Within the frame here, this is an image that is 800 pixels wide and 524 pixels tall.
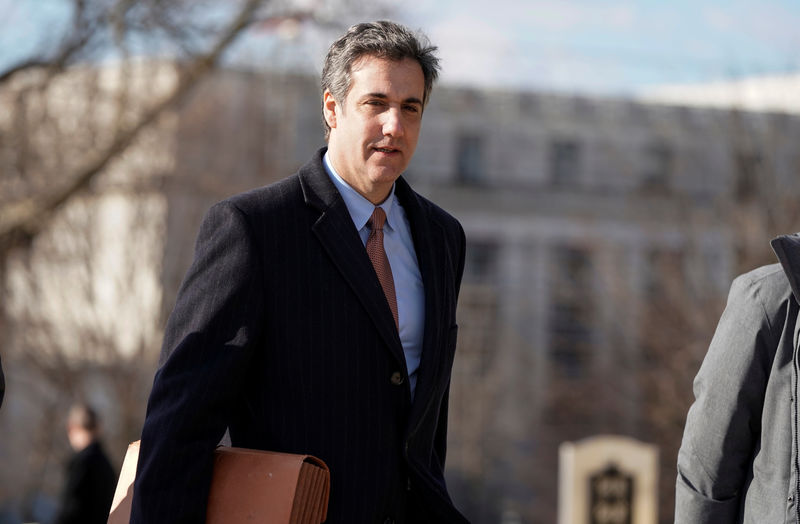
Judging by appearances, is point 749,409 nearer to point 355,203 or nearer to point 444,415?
point 444,415

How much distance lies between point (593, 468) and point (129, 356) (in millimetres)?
10168

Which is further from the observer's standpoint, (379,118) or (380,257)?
(380,257)

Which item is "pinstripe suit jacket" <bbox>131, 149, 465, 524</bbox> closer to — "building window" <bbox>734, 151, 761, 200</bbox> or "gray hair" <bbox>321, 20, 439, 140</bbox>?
"gray hair" <bbox>321, 20, 439, 140</bbox>

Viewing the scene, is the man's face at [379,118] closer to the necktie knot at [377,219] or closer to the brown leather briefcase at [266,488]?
the necktie knot at [377,219]

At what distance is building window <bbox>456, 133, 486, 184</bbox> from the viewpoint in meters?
57.5

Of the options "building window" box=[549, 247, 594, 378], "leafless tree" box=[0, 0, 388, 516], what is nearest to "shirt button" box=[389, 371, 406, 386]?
"leafless tree" box=[0, 0, 388, 516]

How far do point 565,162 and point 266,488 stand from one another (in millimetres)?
56150

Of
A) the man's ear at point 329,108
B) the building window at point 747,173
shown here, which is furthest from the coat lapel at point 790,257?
the building window at point 747,173

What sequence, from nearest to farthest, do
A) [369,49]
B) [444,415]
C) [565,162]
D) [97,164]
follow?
1. [369,49]
2. [444,415]
3. [97,164]
4. [565,162]

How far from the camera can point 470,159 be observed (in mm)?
58125

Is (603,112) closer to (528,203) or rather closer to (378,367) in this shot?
(528,203)

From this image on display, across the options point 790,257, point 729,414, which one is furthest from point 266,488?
point 790,257

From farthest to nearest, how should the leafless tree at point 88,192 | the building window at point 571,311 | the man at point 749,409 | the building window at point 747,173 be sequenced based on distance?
1. the building window at point 571,311
2. the building window at point 747,173
3. the leafless tree at point 88,192
4. the man at point 749,409

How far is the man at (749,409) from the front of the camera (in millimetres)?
3396
